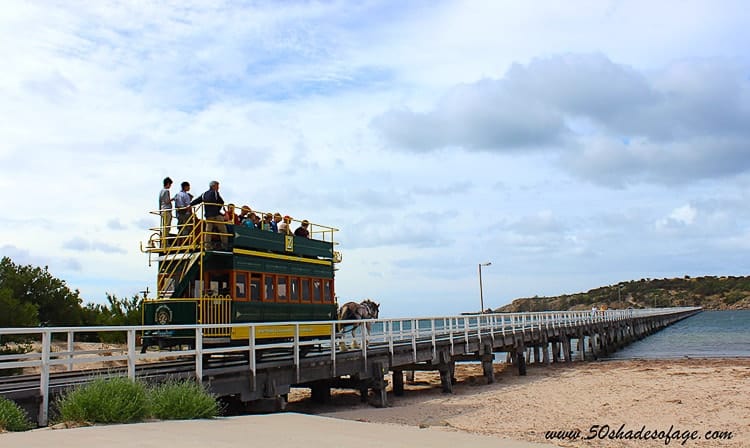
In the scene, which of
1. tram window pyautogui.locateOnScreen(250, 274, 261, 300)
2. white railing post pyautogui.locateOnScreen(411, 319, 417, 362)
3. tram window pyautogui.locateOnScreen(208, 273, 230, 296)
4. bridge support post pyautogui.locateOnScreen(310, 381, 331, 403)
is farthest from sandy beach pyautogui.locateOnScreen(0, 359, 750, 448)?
tram window pyautogui.locateOnScreen(208, 273, 230, 296)

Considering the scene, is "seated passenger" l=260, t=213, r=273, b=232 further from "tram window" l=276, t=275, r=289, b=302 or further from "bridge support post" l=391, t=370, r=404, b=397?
"bridge support post" l=391, t=370, r=404, b=397

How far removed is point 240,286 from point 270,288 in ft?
4.12

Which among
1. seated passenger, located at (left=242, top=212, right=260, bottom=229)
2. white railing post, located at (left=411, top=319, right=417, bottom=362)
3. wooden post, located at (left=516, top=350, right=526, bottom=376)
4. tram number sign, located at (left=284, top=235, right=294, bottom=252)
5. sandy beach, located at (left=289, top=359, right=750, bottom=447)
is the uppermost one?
seated passenger, located at (left=242, top=212, right=260, bottom=229)

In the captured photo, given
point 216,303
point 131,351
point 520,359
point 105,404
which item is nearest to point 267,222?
point 216,303

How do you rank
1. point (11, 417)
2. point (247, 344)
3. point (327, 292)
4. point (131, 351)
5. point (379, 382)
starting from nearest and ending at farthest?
point (11, 417), point (131, 351), point (247, 344), point (379, 382), point (327, 292)

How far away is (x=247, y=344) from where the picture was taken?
1580 centimetres

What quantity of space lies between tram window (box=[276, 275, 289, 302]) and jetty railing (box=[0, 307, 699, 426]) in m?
1.10

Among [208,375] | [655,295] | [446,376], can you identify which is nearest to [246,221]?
[208,375]

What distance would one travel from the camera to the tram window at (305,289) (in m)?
18.5

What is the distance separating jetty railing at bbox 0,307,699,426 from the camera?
1016 cm

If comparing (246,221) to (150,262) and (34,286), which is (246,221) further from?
(34,286)

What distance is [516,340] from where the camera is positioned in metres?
29.3

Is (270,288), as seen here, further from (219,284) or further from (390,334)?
(390,334)

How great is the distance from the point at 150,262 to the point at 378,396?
277 inches
